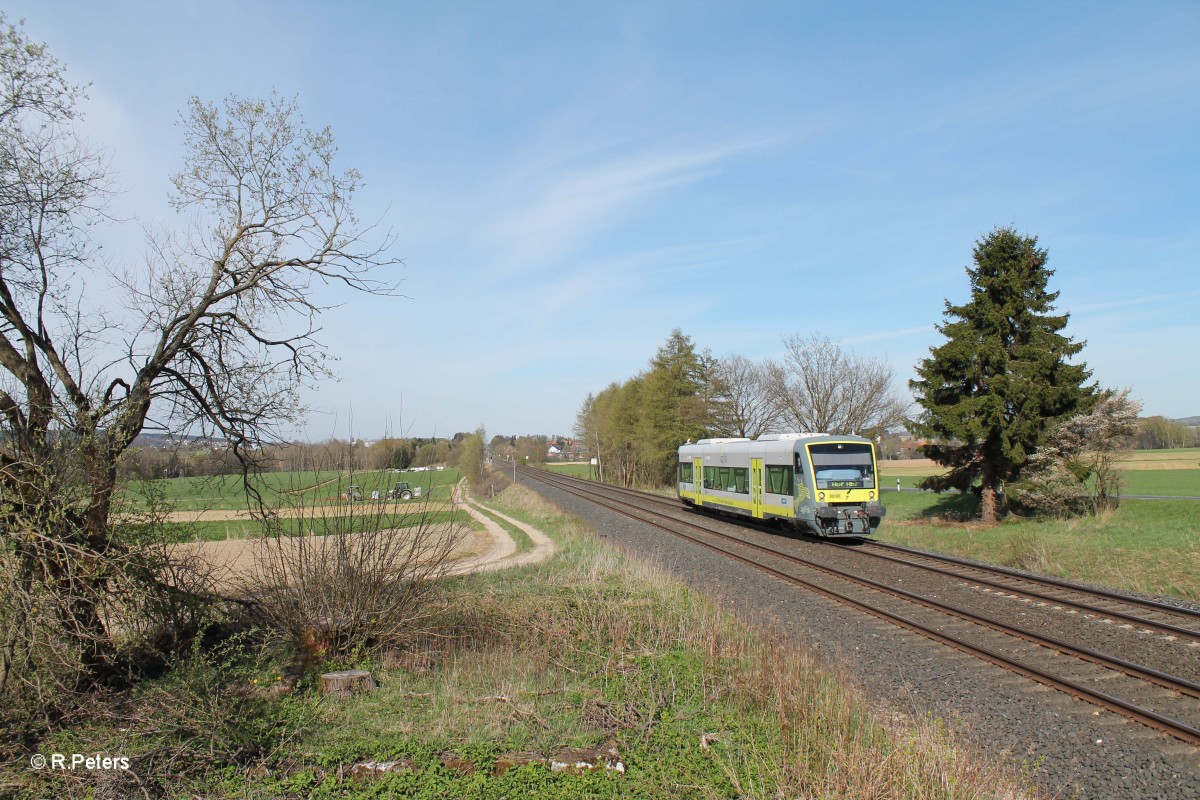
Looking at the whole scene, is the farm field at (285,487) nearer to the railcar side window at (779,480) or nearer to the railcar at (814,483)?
the railcar at (814,483)

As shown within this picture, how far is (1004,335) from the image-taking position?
87.4ft

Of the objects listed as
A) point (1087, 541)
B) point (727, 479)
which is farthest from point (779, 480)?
point (1087, 541)

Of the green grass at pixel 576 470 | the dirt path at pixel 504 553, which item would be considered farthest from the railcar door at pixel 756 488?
the green grass at pixel 576 470

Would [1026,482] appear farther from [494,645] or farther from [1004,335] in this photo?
[494,645]

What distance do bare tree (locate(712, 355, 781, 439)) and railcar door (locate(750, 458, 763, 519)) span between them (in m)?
25.6

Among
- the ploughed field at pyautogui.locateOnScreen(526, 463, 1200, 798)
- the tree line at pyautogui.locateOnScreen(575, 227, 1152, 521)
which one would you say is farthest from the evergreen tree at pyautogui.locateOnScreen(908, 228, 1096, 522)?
the ploughed field at pyautogui.locateOnScreen(526, 463, 1200, 798)

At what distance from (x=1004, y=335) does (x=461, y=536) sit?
2493cm

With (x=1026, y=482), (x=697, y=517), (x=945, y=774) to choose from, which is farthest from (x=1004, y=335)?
(x=945, y=774)

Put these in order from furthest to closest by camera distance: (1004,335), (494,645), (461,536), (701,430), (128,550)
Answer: (701,430) < (1004,335) < (461,536) < (494,645) < (128,550)

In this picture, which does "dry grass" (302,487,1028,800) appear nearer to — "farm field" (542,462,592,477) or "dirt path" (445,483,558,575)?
"dirt path" (445,483,558,575)

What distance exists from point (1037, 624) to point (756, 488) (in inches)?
500

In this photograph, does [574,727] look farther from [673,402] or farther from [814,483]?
[673,402]

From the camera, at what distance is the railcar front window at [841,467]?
60.4 ft

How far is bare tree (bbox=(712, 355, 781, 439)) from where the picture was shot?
48844mm
